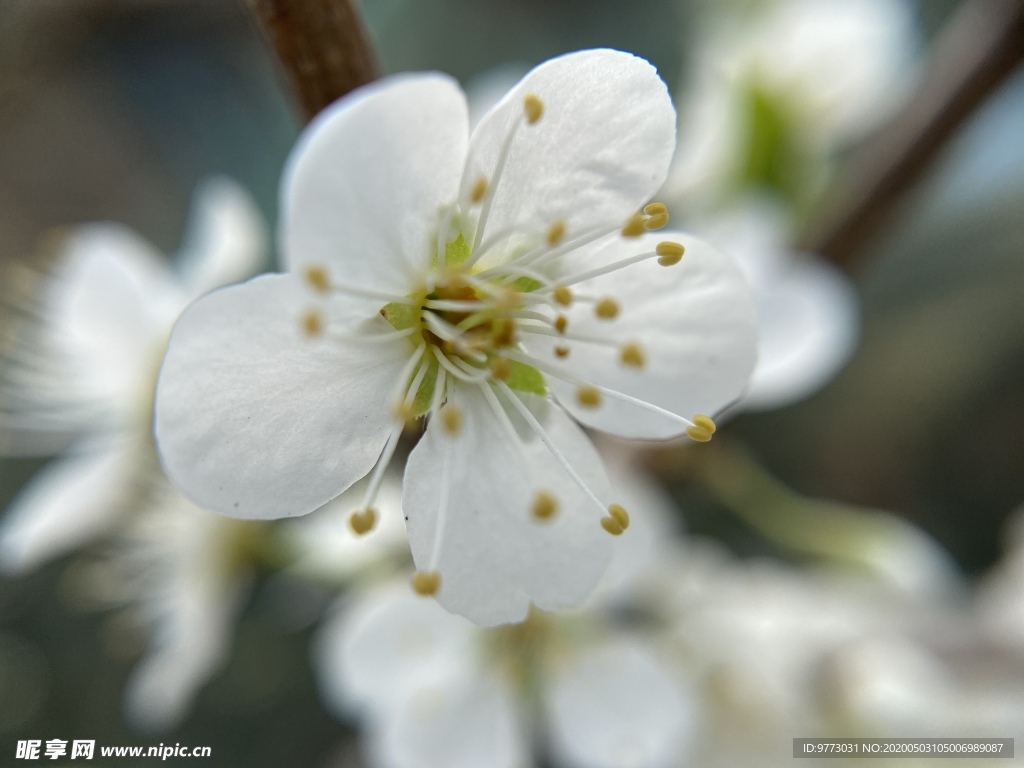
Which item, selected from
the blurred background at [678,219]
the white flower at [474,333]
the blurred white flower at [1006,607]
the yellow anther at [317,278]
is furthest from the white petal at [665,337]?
the blurred white flower at [1006,607]

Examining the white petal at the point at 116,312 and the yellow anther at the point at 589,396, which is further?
the white petal at the point at 116,312

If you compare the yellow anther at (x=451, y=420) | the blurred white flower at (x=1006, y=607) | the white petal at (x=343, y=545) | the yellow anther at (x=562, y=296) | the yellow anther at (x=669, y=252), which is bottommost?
the blurred white flower at (x=1006, y=607)

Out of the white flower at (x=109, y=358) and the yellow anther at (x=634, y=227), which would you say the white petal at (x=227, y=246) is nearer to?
the white flower at (x=109, y=358)

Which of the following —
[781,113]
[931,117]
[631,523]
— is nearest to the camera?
[631,523]

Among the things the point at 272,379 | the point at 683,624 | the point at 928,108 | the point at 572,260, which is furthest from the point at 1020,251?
the point at 272,379

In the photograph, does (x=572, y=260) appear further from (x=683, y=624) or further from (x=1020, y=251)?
(x=1020, y=251)

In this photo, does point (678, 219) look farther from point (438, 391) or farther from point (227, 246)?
point (438, 391)

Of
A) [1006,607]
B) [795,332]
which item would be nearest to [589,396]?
[795,332]
